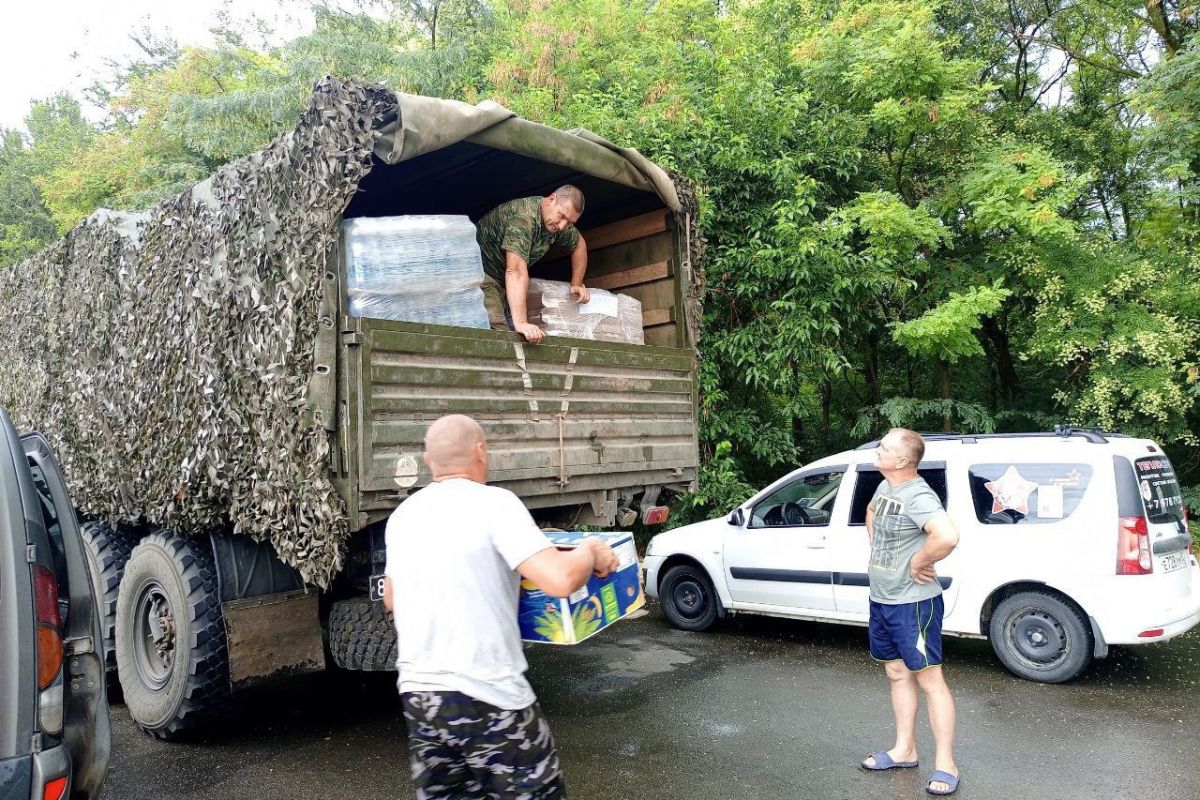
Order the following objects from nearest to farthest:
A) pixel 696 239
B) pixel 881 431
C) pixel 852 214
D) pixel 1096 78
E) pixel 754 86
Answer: pixel 696 239 < pixel 852 214 < pixel 754 86 < pixel 881 431 < pixel 1096 78

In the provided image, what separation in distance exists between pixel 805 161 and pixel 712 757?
22.3 feet

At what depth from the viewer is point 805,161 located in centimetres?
895

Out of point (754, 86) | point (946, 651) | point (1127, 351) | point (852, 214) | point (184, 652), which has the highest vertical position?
point (754, 86)

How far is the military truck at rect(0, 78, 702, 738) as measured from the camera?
3.54 meters

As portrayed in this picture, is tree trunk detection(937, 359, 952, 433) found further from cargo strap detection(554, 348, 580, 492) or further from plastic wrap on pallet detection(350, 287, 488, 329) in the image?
plastic wrap on pallet detection(350, 287, 488, 329)

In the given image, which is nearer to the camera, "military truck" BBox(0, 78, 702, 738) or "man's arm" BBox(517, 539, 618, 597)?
"man's arm" BBox(517, 539, 618, 597)

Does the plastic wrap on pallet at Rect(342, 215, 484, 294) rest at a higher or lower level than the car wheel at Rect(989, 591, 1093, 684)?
higher

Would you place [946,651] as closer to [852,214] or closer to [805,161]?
[852,214]

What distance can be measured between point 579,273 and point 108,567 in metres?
→ 3.34

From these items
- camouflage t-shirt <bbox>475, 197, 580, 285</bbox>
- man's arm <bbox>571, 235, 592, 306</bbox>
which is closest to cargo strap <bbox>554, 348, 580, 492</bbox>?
man's arm <bbox>571, 235, 592, 306</bbox>

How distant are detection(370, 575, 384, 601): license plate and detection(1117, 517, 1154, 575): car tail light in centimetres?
431

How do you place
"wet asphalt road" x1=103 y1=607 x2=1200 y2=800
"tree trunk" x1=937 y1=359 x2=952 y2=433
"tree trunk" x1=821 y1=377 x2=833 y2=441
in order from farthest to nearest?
"tree trunk" x1=821 y1=377 x2=833 y2=441
"tree trunk" x1=937 y1=359 x2=952 y2=433
"wet asphalt road" x1=103 y1=607 x2=1200 y2=800

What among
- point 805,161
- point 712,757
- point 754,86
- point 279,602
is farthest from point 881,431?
point 279,602

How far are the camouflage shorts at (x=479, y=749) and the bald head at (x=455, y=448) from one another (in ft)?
2.09
